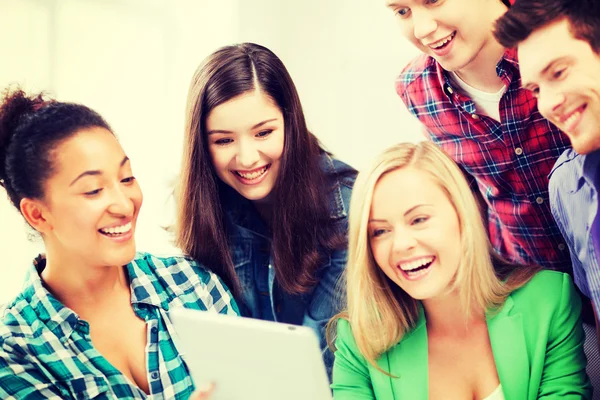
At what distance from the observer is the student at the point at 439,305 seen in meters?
1.19

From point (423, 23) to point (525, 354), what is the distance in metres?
0.62

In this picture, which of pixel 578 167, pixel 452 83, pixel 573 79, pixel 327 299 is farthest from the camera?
pixel 327 299

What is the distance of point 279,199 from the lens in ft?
4.67

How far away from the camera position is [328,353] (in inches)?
56.9

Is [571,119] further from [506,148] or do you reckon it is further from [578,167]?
[506,148]

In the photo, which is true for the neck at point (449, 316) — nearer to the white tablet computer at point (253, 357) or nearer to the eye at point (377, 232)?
the eye at point (377, 232)

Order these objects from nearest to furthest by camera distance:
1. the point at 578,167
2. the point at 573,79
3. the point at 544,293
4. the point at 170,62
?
the point at 573,79 → the point at 578,167 → the point at 544,293 → the point at 170,62

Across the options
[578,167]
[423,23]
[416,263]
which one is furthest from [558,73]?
[416,263]

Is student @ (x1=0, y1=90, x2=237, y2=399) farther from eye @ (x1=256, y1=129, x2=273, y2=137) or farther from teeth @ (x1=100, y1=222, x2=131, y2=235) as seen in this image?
eye @ (x1=256, y1=129, x2=273, y2=137)

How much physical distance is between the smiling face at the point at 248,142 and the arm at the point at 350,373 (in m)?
0.35

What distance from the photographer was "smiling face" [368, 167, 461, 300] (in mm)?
1190

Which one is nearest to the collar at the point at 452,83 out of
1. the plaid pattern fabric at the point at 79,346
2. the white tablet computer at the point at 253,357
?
the white tablet computer at the point at 253,357

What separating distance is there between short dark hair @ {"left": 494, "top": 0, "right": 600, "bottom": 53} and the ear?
2.73 feet

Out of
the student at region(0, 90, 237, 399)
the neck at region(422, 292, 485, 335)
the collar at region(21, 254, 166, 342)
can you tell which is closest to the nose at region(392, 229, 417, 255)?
the neck at region(422, 292, 485, 335)
